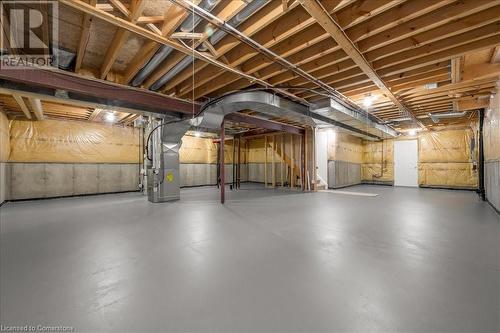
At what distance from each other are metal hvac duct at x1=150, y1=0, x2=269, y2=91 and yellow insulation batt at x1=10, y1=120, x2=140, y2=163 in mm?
4031

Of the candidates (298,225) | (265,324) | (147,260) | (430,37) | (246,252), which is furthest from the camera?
(298,225)

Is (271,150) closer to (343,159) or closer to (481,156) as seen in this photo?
(343,159)

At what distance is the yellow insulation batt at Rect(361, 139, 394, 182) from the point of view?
966 centimetres

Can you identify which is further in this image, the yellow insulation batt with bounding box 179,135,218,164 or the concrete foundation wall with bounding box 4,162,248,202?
the yellow insulation batt with bounding box 179,135,218,164

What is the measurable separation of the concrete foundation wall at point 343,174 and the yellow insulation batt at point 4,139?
912 centimetres

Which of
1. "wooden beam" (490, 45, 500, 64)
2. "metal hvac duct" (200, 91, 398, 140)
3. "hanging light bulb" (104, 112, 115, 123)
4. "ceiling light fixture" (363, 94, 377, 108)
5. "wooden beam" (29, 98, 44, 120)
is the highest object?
"wooden beam" (490, 45, 500, 64)

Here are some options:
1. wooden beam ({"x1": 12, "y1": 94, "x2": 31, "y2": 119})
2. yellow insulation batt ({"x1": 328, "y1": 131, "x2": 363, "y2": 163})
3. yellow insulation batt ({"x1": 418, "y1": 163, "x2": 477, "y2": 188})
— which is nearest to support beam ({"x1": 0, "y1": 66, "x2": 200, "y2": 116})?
wooden beam ({"x1": 12, "y1": 94, "x2": 31, "y2": 119})

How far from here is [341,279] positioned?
1726 mm

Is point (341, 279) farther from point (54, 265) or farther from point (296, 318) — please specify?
point (54, 265)

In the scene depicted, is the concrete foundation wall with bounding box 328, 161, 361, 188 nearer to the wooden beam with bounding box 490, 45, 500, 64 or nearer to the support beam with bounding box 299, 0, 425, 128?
the support beam with bounding box 299, 0, 425, 128

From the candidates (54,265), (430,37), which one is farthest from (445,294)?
(54,265)

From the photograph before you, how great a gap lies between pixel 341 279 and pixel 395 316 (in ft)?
1.47

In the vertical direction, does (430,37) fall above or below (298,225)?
above

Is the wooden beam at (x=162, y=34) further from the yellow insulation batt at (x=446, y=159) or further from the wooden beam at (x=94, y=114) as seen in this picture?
the yellow insulation batt at (x=446, y=159)
